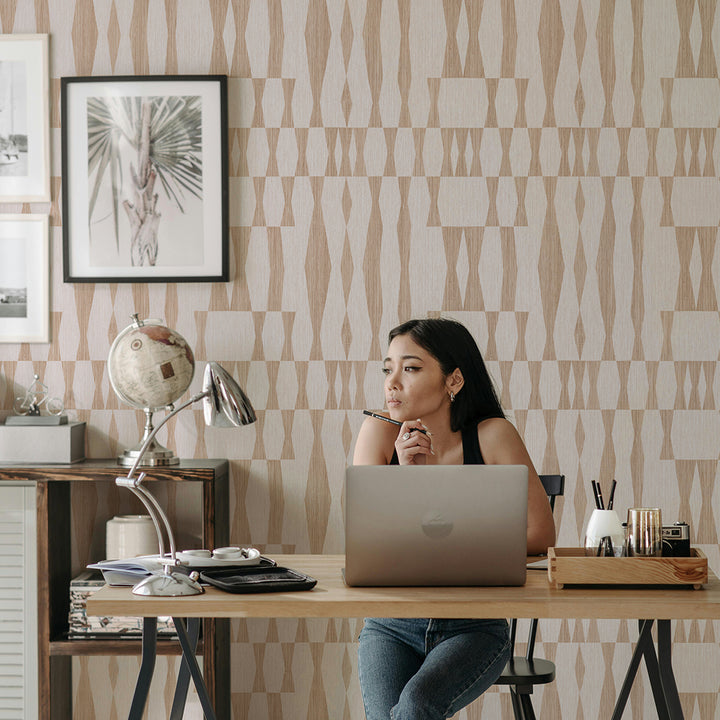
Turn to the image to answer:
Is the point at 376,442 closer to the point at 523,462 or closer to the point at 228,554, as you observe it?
the point at 523,462

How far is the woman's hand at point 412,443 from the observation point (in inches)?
87.1

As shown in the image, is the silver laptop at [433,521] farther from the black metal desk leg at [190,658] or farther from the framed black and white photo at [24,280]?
the framed black and white photo at [24,280]

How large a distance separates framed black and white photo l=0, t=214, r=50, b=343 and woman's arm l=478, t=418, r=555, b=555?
5.20 feet

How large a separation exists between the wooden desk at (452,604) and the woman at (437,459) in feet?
0.75

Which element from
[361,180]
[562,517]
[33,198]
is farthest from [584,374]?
[33,198]

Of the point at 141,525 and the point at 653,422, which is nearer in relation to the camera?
the point at 141,525

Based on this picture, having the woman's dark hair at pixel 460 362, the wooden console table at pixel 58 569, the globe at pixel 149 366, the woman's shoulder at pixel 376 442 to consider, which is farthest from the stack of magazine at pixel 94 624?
the woman's dark hair at pixel 460 362

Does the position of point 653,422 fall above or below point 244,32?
below

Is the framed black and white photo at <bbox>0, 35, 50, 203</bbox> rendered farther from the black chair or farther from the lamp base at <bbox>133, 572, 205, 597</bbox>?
the black chair

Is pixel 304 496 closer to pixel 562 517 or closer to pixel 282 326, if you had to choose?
pixel 282 326

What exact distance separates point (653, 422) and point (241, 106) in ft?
5.68

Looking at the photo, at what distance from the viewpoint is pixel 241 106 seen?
9.98 feet

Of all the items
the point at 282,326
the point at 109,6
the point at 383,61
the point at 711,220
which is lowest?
the point at 282,326

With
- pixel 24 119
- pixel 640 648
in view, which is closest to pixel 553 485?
pixel 640 648
